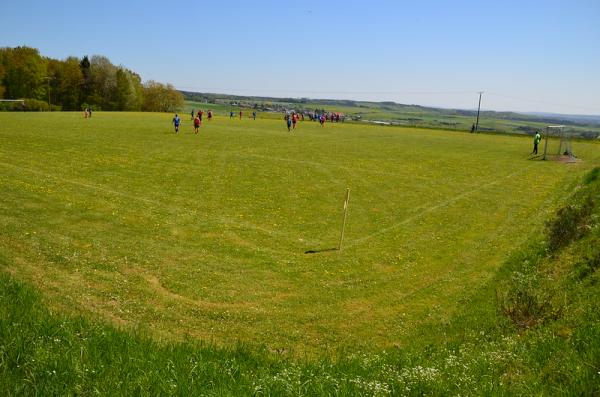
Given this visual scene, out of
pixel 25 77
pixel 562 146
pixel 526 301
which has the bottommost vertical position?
pixel 526 301

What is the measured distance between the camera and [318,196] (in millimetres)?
24422

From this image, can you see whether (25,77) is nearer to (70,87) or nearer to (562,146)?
(70,87)

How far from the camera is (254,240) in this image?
16.7 metres

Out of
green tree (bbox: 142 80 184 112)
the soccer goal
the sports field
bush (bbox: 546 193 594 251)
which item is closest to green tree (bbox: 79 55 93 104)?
green tree (bbox: 142 80 184 112)

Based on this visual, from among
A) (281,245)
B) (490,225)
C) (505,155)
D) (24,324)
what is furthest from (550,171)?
(24,324)

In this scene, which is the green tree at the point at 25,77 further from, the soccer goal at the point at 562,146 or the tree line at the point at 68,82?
the soccer goal at the point at 562,146

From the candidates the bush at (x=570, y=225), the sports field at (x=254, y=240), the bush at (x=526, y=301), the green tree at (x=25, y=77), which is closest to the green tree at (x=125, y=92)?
the green tree at (x=25, y=77)

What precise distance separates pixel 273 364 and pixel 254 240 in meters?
9.66

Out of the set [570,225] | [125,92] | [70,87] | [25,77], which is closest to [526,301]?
[570,225]

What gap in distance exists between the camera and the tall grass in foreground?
217 inches

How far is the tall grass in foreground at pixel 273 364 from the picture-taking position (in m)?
5.50

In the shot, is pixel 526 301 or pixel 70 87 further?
pixel 70 87

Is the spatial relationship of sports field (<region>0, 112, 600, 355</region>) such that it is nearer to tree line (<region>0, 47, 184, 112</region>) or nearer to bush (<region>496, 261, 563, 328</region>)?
bush (<region>496, 261, 563, 328</region>)

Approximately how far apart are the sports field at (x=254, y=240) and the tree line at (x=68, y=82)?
86.1 meters
